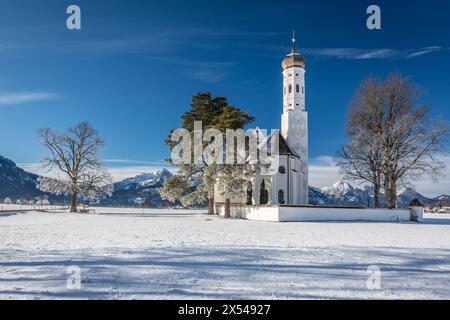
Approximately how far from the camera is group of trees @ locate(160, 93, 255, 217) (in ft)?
106

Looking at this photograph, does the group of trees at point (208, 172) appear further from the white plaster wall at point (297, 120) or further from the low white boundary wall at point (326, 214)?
the white plaster wall at point (297, 120)

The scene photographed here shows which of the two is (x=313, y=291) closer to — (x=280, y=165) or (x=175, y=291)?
(x=175, y=291)

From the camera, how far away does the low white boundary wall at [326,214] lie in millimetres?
30328

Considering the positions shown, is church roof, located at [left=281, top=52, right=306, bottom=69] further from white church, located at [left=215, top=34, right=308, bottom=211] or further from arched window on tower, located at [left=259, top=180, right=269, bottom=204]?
arched window on tower, located at [left=259, top=180, right=269, bottom=204]

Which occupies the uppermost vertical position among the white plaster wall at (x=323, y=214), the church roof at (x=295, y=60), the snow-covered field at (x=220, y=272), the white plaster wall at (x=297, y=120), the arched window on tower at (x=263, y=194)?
the church roof at (x=295, y=60)


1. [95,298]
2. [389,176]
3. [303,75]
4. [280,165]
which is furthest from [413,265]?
[303,75]

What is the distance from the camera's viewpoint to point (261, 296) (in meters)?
6.07

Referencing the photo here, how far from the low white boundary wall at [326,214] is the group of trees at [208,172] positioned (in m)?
2.84

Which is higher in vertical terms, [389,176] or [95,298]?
[389,176]

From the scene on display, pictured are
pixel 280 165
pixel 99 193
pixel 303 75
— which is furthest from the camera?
pixel 303 75

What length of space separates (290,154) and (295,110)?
30.1 feet

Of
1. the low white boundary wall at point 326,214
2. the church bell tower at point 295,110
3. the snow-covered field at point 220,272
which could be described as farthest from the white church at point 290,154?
the snow-covered field at point 220,272
